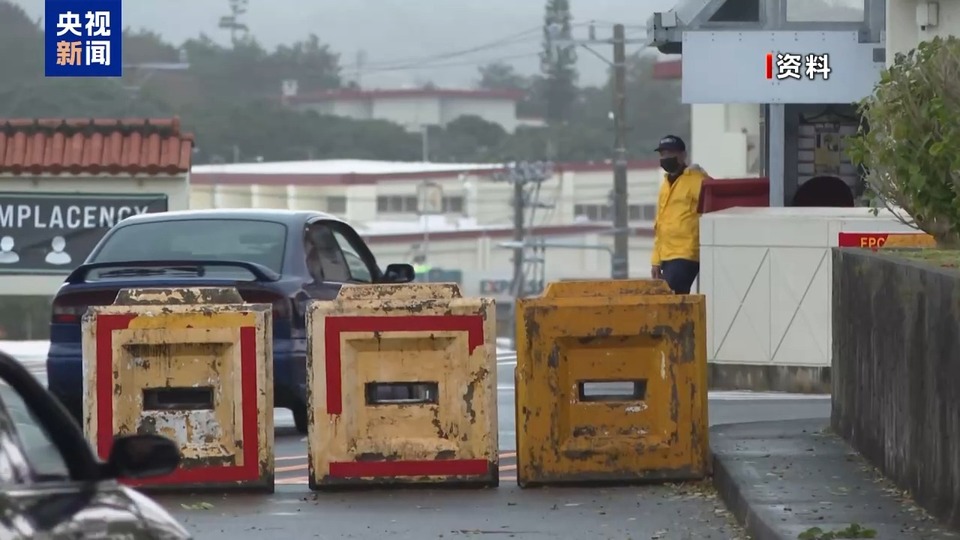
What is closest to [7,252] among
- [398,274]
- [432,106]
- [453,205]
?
[398,274]

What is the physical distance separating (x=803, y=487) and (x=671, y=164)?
692 cm

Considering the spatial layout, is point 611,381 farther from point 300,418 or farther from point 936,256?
point 300,418

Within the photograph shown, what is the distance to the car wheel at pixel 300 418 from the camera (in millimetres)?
13672

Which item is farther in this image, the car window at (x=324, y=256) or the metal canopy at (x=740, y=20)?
the metal canopy at (x=740, y=20)

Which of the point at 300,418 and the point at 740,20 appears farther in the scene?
the point at 740,20

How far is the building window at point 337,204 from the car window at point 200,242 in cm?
7886

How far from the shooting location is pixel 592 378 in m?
10.5

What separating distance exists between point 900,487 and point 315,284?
5.34 m

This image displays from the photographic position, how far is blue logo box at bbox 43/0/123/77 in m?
30.2

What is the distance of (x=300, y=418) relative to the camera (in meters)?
14.0

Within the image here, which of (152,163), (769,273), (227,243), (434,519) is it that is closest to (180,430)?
(434,519)

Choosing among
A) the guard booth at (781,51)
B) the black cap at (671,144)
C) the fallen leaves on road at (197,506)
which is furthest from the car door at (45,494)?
the guard booth at (781,51)

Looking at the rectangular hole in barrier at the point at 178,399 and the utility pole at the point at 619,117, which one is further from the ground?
the utility pole at the point at 619,117

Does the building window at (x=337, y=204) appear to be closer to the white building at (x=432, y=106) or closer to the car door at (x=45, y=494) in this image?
the white building at (x=432, y=106)
